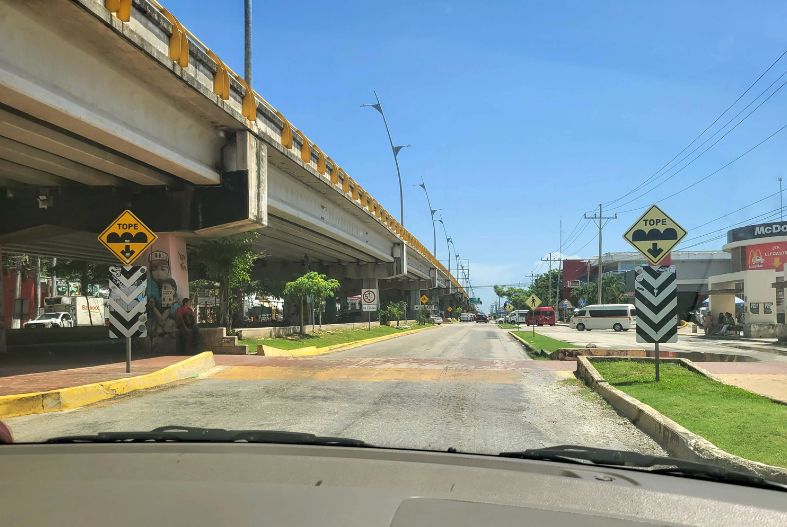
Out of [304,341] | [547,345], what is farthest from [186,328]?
[547,345]

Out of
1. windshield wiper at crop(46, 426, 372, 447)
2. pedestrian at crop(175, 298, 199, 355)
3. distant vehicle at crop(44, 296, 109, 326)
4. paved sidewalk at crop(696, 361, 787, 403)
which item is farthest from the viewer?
distant vehicle at crop(44, 296, 109, 326)

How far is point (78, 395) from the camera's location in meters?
10.3

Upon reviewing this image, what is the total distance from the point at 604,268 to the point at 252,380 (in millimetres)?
109415

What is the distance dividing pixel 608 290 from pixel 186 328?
78125mm

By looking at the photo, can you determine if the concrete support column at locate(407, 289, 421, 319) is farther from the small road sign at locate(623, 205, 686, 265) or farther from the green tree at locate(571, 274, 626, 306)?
the small road sign at locate(623, 205, 686, 265)

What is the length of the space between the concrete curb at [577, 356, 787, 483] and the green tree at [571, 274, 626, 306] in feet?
263

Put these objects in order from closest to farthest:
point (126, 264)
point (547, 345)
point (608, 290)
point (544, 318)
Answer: point (126, 264) → point (547, 345) → point (544, 318) → point (608, 290)

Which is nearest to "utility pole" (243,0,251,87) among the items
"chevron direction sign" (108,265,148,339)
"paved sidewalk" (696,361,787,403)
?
"chevron direction sign" (108,265,148,339)

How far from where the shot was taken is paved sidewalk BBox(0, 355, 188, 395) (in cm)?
1087

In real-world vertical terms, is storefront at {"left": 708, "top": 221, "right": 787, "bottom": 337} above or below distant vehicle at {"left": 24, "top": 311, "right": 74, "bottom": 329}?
above

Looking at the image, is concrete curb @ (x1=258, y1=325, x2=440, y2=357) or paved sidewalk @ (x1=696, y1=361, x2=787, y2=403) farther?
concrete curb @ (x1=258, y1=325, x2=440, y2=357)

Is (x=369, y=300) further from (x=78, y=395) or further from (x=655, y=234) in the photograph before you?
(x=78, y=395)

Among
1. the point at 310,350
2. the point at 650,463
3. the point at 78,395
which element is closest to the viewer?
the point at 650,463

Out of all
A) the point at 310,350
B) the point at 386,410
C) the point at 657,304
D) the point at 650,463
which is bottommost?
the point at 310,350
